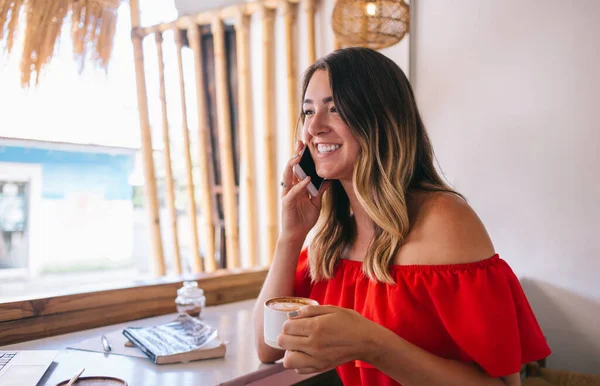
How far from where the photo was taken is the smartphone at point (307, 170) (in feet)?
4.49

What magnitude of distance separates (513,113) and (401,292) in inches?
58.6

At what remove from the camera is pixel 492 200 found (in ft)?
7.57

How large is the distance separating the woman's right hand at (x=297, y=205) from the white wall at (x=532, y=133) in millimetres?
1229

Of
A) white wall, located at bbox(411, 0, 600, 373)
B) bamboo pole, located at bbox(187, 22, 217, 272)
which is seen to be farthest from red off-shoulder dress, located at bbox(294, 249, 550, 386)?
bamboo pole, located at bbox(187, 22, 217, 272)

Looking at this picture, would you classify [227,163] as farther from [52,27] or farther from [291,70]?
[52,27]

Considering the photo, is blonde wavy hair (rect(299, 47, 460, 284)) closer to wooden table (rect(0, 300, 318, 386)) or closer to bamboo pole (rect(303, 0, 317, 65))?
wooden table (rect(0, 300, 318, 386))

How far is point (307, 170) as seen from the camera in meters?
1.38

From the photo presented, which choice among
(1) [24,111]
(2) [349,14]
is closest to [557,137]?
(2) [349,14]

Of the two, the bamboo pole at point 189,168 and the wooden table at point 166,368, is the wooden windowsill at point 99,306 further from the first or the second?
the bamboo pole at point 189,168

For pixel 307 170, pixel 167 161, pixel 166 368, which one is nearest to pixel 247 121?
pixel 167 161

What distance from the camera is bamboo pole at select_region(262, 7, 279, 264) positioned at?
271 centimetres

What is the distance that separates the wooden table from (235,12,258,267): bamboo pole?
1321mm

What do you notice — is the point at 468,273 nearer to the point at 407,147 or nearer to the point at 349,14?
the point at 407,147

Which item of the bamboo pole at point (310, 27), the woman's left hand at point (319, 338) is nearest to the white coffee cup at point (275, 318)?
the woman's left hand at point (319, 338)
